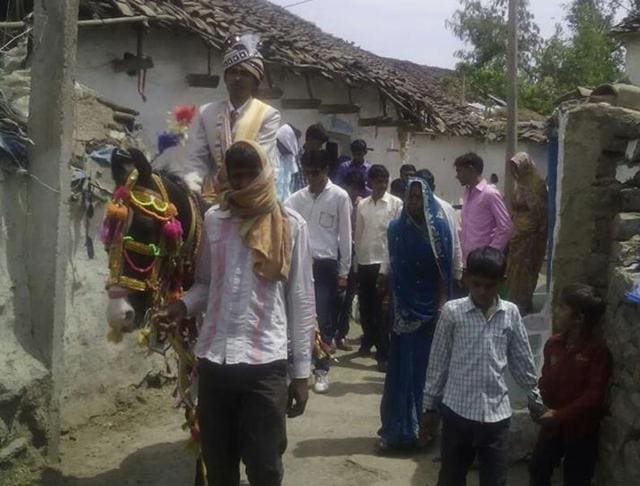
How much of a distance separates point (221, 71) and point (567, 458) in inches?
264

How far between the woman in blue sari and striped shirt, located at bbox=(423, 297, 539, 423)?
1485 mm

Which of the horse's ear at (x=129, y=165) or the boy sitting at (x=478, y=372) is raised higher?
the horse's ear at (x=129, y=165)

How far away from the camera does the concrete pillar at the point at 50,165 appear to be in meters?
5.16

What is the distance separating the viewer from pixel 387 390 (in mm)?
5969

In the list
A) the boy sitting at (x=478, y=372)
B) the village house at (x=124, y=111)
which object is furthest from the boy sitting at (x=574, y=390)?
the village house at (x=124, y=111)

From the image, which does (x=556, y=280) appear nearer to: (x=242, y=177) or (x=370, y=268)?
(x=242, y=177)

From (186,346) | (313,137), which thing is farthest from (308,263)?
(313,137)

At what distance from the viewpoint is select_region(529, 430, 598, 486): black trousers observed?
468 centimetres

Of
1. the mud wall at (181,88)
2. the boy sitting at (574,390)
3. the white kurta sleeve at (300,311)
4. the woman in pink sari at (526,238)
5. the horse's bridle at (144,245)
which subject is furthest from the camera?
the mud wall at (181,88)

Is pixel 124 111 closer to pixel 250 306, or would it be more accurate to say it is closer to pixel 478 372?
Result: pixel 250 306

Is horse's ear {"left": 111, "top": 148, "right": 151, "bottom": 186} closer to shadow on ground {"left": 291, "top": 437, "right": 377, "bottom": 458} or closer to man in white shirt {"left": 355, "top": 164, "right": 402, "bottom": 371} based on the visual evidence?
shadow on ground {"left": 291, "top": 437, "right": 377, "bottom": 458}

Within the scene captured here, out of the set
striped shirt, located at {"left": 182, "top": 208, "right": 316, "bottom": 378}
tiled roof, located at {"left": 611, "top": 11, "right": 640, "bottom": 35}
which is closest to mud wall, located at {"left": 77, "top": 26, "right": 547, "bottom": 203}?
striped shirt, located at {"left": 182, "top": 208, "right": 316, "bottom": 378}

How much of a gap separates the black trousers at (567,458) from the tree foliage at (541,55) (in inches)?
829

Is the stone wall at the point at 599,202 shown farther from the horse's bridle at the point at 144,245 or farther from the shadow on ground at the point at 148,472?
the shadow on ground at the point at 148,472
